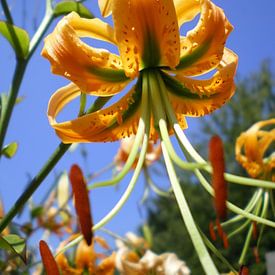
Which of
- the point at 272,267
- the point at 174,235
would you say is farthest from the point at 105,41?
the point at 174,235

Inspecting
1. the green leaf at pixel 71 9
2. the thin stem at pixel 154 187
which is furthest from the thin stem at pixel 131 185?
the thin stem at pixel 154 187

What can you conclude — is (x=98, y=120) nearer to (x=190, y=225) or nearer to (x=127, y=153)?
(x=190, y=225)

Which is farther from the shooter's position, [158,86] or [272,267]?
[272,267]

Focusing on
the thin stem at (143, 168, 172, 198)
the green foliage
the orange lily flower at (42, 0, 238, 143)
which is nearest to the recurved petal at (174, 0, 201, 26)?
the orange lily flower at (42, 0, 238, 143)

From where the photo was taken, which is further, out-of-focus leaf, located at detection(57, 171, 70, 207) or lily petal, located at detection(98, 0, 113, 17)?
out-of-focus leaf, located at detection(57, 171, 70, 207)

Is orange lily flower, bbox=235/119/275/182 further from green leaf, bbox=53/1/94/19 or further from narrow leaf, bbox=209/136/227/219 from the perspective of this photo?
narrow leaf, bbox=209/136/227/219

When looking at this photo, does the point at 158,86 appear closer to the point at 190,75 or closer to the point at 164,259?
Result: the point at 190,75
